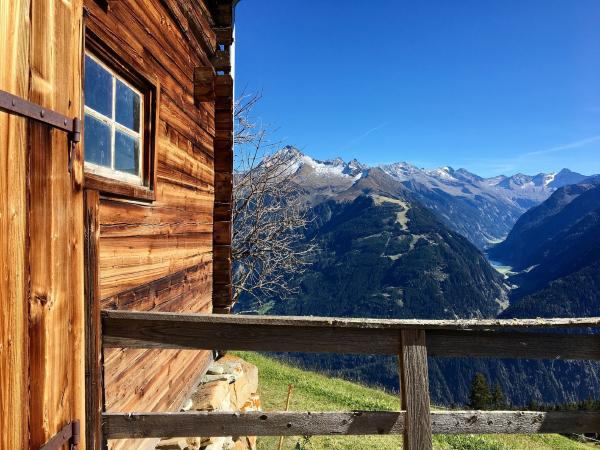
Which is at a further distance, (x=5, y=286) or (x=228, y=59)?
(x=228, y=59)

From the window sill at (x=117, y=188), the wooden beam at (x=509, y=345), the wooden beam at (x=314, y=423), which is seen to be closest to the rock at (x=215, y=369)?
the window sill at (x=117, y=188)

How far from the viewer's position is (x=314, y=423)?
9.13 feet

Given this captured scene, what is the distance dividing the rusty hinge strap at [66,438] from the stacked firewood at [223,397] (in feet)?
7.28

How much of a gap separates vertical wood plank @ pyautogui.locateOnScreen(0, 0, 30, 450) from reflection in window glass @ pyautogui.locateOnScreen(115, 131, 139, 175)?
1867 millimetres

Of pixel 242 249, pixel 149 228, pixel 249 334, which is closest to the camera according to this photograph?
pixel 249 334

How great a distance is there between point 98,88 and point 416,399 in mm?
3395

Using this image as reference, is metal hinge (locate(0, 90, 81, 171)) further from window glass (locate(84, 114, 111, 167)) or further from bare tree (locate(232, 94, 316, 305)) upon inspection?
bare tree (locate(232, 94, 316, 305))

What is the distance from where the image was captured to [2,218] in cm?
184

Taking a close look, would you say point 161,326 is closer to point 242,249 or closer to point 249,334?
point 249,334

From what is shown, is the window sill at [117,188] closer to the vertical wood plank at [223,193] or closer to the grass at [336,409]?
the vertical wood plank at [223,193]

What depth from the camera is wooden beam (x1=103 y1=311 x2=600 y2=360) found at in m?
2.87

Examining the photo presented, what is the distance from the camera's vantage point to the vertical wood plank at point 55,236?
2.07 metres

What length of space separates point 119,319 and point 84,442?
0.76m

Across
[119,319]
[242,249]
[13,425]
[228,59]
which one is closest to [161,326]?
[119,319]
